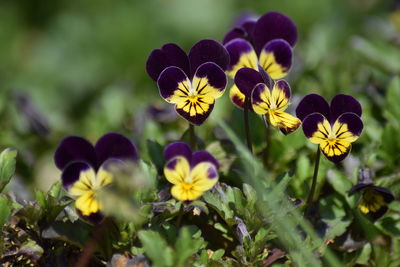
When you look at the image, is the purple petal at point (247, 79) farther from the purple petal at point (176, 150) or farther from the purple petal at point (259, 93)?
the purple petal at point (176, 150)

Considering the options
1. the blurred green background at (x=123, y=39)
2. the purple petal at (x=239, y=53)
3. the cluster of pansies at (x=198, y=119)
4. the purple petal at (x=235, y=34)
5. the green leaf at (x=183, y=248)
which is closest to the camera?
the green leaf at (x=183, y=248)

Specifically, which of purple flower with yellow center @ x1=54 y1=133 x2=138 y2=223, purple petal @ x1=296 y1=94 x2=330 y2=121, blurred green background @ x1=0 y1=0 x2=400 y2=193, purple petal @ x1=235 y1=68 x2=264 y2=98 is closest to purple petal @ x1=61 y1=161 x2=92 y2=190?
purple flower with yellow center @ x1=54 y1=133 x2=138 y2=223

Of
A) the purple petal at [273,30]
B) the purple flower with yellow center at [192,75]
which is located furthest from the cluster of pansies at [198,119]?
the purple petal at [273,30]

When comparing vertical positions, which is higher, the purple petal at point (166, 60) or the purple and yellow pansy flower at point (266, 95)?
the purple petal at point (166, 60)

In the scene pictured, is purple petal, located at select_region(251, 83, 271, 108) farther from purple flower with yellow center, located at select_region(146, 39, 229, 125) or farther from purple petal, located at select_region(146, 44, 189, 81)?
purple petal, located at select_region(146, 44, 189, 81)

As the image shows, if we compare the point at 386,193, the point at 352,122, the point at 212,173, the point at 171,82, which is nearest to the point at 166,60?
the point at 171,82

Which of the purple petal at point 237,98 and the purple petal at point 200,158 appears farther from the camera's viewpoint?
the purple petal at point 237,98

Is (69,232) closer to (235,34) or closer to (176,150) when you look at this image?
(176,150)

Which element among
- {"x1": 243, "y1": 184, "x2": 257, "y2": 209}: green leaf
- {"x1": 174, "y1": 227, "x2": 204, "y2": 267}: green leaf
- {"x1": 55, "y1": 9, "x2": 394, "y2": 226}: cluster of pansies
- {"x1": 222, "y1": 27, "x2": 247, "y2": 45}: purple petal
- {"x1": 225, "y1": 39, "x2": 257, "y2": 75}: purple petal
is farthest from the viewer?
{"x1": 222, "y1": 27, "x2": 247, "y2": 45}: purple petal
